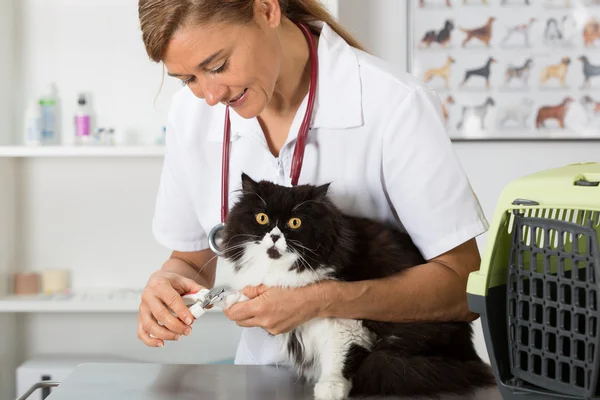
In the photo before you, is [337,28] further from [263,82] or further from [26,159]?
[26,159]

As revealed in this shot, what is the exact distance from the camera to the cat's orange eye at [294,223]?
129 cm

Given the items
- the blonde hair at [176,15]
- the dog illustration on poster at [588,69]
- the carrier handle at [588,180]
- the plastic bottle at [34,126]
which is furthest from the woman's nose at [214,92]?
the dog illustration on poster at [588,69]

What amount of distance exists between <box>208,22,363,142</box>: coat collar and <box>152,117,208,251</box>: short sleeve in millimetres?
130

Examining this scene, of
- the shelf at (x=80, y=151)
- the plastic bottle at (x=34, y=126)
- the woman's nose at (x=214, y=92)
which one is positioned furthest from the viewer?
the plastic bottle at (x=34, y=126)

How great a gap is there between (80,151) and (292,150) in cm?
Result: 157

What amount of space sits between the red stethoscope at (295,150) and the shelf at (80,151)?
1.31 meters

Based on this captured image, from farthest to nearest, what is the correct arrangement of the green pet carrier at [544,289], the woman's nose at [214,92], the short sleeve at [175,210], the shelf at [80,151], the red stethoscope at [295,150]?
the shelf at [80,151]
the short sleeve at [175,210]
the red stethoscope at [295,150]
the woman's nose at [214,92]
the green pet carrier at [544,289]

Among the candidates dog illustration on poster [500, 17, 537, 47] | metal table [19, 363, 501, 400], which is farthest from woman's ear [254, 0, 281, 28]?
dog illustration on poster [500, 17, 537, 47]

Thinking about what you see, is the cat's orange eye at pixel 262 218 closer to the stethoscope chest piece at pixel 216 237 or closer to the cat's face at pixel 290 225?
the cat's face at pixel 290 225

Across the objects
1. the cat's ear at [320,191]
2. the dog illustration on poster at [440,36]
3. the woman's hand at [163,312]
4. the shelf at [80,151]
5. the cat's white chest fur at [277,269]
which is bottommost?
the woman's hand at [163,312]

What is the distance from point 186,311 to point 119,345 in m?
2.04

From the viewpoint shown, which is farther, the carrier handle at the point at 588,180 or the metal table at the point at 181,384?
the metal table at the point at 181,384

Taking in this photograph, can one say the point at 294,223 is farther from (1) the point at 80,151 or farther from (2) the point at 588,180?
(1) the point at 80,151

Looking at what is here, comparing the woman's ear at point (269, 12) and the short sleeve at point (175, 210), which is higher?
the woman's ear at point (269, 12)
